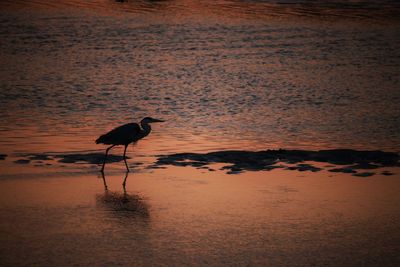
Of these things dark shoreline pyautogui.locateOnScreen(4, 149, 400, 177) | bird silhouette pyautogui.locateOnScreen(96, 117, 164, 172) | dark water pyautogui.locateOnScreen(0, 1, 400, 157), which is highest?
bird silhouette pyautogui.locateOnScreen(96, 117, 164, 172)

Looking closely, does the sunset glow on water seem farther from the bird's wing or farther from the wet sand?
the bird's wing

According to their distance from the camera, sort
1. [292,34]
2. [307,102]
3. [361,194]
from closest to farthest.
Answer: [361,194] → [307,102] → [292,34]

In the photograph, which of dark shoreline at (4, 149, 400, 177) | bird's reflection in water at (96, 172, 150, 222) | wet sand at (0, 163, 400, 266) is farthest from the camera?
dark shoreline at (4, 149, 400, 177)

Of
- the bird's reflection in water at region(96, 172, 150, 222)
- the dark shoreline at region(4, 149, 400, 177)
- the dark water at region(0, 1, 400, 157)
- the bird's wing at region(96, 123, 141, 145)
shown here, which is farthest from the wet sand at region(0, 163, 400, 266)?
the dark water at region(0, 1, 400, 157)

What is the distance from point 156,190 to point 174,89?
40.3ft

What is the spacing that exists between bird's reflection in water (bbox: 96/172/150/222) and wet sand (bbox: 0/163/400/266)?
14 mm

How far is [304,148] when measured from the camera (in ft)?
50.2

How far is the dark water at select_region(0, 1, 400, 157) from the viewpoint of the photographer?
17047mm

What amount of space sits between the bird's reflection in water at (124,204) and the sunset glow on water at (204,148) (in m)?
0.03

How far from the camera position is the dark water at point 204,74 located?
1705 cm

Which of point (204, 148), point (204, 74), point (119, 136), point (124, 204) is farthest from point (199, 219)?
point (204, 74)

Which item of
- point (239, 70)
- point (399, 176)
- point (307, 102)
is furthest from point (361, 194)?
point (239, 70)

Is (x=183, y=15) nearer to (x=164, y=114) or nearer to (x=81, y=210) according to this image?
(x=164, y=114)

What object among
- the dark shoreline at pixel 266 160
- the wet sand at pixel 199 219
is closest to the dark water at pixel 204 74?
the dark shoreline at pixel 266 160
